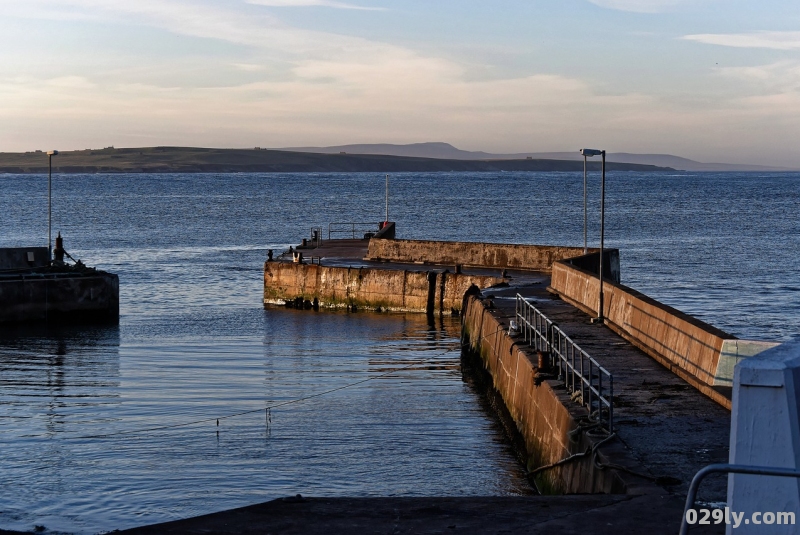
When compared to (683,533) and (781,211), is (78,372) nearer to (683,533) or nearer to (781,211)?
(683,533)

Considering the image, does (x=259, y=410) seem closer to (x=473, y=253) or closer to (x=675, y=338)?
(x=675, y=338)

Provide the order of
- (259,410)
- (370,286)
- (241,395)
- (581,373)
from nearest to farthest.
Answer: (581,373) < (259,410) < (241,395) < (370,286)

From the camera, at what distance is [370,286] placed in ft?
129

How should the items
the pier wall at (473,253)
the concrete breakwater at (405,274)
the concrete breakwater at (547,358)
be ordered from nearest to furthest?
the concrete breakwater at (547,358), the concrete breakwater at (405,274), the pier wall at (473,253)

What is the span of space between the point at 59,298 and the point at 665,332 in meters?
23.3

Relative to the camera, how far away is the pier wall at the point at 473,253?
38750mm

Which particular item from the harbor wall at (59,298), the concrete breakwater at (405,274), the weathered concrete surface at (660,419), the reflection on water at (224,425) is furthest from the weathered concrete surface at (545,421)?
the harbor wall at (59,298)

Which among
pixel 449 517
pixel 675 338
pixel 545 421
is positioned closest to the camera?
pixel 449 517

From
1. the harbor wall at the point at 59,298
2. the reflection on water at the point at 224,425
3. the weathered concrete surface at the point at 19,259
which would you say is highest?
the weathered concrete surface at the point at 19,259

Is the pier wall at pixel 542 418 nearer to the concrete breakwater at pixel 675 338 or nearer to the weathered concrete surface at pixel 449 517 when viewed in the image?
the weathered concrete surface at pixel 449 517

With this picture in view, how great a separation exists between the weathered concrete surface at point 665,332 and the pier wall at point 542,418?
7.25 feet

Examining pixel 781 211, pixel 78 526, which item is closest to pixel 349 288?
pixel 78 526

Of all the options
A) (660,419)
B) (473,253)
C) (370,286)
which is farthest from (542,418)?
(473,253)

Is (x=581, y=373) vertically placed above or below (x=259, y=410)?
above
